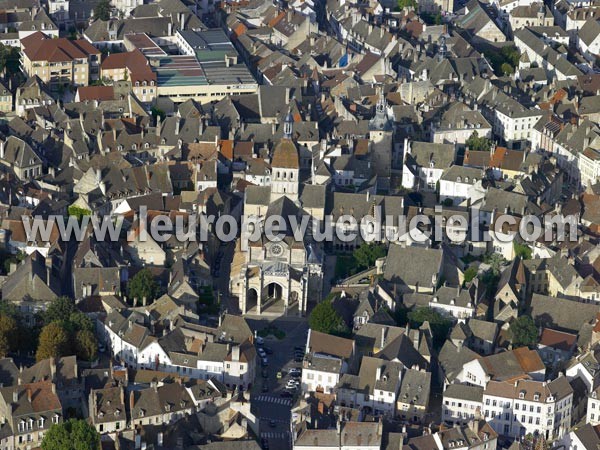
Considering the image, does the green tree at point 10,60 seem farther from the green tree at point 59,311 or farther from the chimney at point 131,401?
the chimney at point 131,401

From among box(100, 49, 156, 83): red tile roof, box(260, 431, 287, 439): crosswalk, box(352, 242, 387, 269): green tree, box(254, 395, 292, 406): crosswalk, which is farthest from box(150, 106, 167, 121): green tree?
box(260, 431, 287, 439): crosswalk

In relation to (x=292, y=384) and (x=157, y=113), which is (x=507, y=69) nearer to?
(x=157, y=113)

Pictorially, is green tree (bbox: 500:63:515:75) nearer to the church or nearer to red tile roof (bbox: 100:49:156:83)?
red tile roof (bbox: 100:49:156:83)

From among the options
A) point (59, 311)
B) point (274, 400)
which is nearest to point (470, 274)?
point (274, 400)

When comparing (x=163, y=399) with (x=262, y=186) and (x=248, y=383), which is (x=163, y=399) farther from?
(x=262, y=186)

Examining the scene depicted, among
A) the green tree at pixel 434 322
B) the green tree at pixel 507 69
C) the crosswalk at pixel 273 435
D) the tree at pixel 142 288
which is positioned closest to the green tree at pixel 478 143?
the green tree at pixel 507 69

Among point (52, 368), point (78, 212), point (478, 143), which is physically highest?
point (52, 368)
